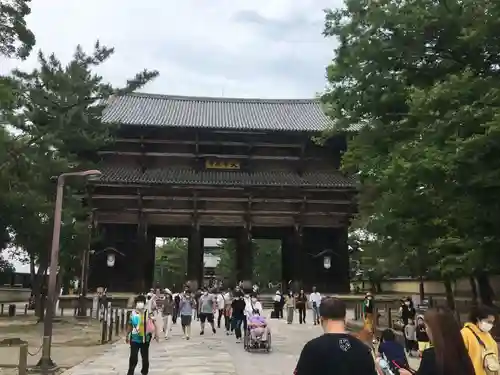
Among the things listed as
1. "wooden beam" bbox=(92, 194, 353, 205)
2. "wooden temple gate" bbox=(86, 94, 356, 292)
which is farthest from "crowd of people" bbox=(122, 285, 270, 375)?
"wooden beam" bbox=(92, 194, 353, 205)

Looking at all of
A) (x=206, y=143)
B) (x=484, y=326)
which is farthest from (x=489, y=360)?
(x=206, y=143)

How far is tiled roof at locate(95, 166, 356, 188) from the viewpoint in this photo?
32938mm

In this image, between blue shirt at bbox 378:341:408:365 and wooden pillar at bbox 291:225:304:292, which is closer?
blue shirt at bbox 378:341:408:365

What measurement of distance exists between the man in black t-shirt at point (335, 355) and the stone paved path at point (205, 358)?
25.4 ft

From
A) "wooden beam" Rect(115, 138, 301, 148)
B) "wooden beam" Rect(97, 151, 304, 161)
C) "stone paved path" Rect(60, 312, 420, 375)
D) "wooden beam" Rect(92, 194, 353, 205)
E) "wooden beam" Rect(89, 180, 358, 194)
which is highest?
"wooden beam" Rect(115, 138, 301, 148)

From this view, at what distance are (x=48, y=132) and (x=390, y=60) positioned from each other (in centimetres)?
1312

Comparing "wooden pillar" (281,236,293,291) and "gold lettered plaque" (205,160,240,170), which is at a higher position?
"gold lettered plaque" (205,160,240,170)

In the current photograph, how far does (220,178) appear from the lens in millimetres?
34406

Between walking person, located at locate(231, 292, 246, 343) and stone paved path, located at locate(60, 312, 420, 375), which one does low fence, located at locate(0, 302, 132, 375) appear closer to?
stone paved path, located at locate(60, 312, 420, 375)

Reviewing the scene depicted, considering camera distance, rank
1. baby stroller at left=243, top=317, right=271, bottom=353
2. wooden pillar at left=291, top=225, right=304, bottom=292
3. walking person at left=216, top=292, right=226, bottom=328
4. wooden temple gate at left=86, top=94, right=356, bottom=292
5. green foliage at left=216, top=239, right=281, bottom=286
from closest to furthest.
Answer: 1. baby stroller at left=243, top=317, right=271, bottom=353
2. walking person at left=216, top=292, right=226, bottom=328
3. wooden pillar at left=291, top=225, right=304, bottom=292
4. wooden temple gate at left=86, top=94, right=356, bottom=292
5. green foliage at left=216, top=239, right=281, bottom=286

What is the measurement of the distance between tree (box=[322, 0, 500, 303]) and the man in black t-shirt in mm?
7594

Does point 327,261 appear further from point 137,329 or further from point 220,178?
point 137,329

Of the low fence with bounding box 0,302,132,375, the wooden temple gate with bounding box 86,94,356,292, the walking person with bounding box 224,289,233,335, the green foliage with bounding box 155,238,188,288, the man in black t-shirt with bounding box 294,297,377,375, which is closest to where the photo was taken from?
the man in black t-shirt with bounding box 294,297,377,375

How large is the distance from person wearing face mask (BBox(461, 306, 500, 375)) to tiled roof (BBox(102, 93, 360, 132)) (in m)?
29.8
